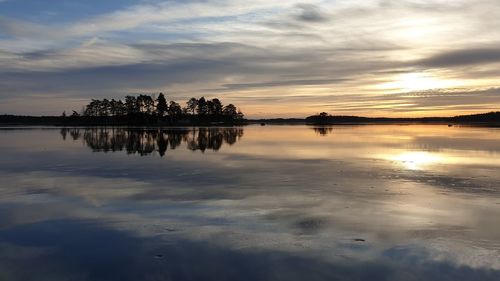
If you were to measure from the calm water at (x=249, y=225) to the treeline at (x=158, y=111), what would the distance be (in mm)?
123980

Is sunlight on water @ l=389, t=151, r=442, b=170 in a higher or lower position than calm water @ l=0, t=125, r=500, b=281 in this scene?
higher

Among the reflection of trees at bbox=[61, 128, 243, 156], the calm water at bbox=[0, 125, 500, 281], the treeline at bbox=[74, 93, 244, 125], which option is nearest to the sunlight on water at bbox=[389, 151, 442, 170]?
the calm water at bbox=[0, 125, 500, 281]

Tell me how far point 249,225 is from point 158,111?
143235mm

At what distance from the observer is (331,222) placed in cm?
1069

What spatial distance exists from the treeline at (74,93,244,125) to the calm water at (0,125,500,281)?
407 feet

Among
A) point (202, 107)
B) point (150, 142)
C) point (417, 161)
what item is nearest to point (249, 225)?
point (417, 161)

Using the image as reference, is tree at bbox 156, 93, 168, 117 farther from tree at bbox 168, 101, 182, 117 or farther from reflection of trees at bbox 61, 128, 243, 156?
reflection of trees at bbox 61, 128, 243, 156

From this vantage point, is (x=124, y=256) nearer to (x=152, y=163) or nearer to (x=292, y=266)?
(x=292, y=266)

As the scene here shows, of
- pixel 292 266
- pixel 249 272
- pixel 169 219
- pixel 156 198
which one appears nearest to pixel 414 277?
pixel 292 266

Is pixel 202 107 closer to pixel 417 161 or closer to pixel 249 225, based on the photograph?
pixel 417 161

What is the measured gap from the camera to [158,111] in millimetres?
150000

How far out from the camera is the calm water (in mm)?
7547

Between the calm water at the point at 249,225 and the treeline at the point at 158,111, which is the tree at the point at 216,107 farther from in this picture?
the calm water at the point at 249,225

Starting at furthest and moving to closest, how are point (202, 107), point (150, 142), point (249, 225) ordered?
1. point (202, 107)
2. point (150, 142)
3. point (249, 225)
